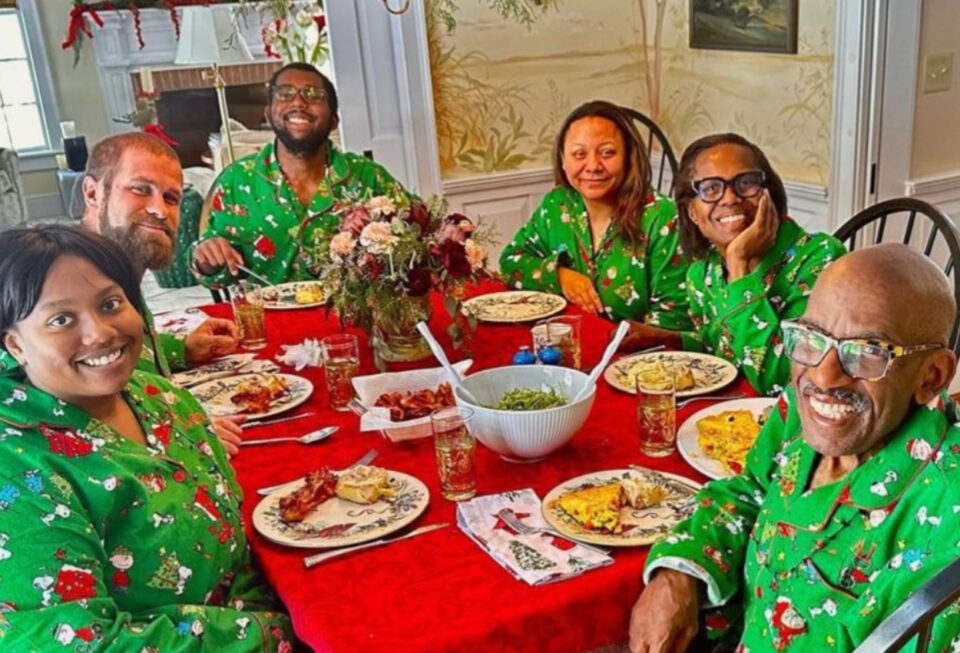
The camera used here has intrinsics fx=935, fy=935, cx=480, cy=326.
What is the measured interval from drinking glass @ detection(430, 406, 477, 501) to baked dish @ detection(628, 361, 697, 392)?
34cm

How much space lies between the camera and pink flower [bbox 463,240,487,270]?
2068 mm

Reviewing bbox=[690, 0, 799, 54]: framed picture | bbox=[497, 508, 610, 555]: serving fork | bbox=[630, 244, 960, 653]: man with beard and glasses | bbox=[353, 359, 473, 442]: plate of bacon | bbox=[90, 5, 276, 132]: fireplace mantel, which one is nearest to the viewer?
bbox=[630, 244, 960, 653]: man with beard and glasses

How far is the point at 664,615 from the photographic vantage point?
1.27 meters

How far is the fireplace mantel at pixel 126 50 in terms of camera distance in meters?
8.12

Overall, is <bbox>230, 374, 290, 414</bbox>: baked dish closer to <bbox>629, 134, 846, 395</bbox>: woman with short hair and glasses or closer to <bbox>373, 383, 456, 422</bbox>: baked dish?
<bbox>373, 383, 456, 422</bbox>: baked dish

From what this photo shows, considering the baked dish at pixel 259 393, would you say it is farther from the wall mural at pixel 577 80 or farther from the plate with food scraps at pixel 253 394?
the wall mural at pixel 577 80

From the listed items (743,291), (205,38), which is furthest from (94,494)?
(205,38)

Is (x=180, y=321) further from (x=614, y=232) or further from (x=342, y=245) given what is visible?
(x=614, y=232)

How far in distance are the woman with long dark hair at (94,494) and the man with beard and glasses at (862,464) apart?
62 cm

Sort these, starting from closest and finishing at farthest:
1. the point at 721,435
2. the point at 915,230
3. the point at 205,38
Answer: the point at 721,435 < the point at 915,230 < the point at 205,38

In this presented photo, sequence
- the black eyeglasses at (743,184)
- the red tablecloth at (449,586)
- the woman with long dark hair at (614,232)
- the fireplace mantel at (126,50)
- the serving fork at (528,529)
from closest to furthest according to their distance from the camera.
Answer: the red tablecloth at (449,586) < the serving fork at (528,529) < the black eyeglasses at (743,184) < the woman with long dark hair at (614,232) < the fireplace mantel at (126,50)

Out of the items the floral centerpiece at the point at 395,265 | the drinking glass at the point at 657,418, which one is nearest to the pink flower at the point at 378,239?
Result: the floral centerpiece at the point at 395,265

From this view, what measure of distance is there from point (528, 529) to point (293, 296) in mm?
1523

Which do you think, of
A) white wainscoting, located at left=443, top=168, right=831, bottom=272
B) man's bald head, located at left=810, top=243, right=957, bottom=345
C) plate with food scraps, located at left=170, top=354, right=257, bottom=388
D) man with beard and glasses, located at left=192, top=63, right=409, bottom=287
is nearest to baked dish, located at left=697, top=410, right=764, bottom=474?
man's bald head, located at left=810, top=243, right=957, bottom=345
